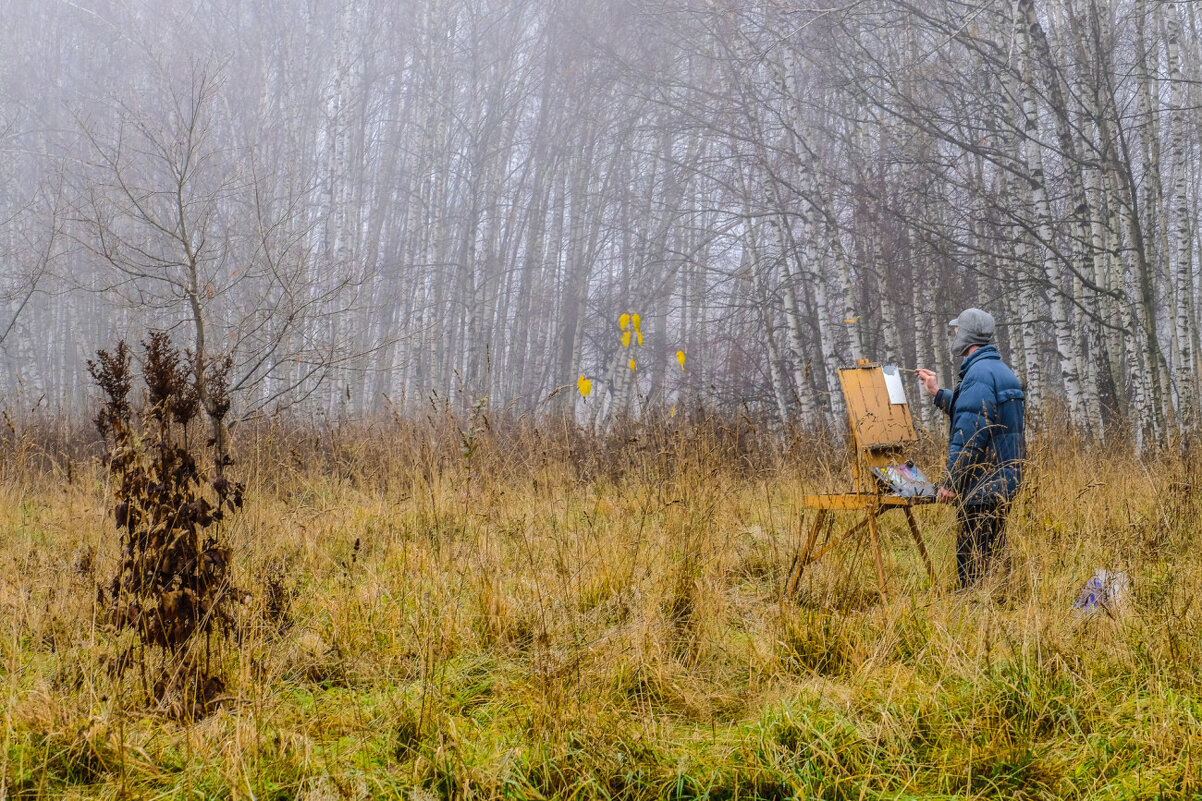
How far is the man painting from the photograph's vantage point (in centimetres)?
385

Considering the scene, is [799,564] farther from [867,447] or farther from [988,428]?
[988,428]

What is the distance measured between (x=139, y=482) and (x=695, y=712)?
1.96m

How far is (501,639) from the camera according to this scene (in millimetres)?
3219

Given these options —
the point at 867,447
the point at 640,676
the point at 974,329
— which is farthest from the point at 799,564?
the point at 974,329

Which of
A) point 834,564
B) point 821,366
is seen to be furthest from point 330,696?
point 821,366

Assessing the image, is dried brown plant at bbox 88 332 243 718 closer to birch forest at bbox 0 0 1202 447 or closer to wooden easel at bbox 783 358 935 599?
birch forest at bbox 0 0 1202 447

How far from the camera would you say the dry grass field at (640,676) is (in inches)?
88.9

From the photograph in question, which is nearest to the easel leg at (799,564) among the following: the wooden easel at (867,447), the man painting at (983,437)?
the wooden easel at (867,447)

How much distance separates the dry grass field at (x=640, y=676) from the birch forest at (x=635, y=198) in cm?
131

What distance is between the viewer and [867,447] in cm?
367

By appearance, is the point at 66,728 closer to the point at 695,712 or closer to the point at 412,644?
the point at 412,644

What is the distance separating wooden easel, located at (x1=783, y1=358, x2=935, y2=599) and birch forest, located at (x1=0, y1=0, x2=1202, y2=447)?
1.45 m

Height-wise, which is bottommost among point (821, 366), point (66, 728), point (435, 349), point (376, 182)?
point (66, 728)

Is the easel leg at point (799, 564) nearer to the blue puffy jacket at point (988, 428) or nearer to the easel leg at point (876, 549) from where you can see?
the easel leg at point (876, 549)
